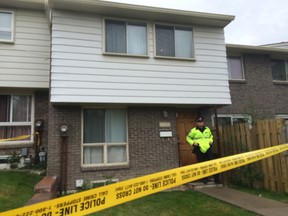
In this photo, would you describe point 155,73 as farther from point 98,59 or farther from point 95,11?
point 95,11

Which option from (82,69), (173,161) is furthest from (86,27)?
(173,161)

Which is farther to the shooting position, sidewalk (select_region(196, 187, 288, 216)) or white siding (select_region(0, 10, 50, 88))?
white siding (select_region(0, 10, 50, 88))

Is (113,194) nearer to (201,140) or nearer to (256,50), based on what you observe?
(201,140)

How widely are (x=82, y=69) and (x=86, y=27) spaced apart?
1351mm

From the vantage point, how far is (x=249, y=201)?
21.3 ft

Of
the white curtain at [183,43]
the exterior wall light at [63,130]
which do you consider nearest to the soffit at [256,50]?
the white curtain at [183,43]

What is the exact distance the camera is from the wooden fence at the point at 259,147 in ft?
23.9

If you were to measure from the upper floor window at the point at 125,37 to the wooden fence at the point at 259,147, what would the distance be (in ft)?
12.9

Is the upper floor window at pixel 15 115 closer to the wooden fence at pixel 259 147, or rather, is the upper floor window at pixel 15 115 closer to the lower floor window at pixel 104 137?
the lower floor window at pixel 104 137

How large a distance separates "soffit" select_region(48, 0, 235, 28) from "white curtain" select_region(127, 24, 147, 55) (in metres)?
0.34

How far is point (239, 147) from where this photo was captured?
853 cm

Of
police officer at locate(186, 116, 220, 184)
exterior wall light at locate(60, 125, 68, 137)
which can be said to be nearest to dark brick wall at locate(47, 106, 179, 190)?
exterior wall light at locate(60, 125, 68, 137)

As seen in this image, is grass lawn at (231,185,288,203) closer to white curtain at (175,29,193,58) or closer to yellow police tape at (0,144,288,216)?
yellow police tape at (0,144,288,216)

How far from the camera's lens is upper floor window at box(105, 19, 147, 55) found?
8758 millimetres
